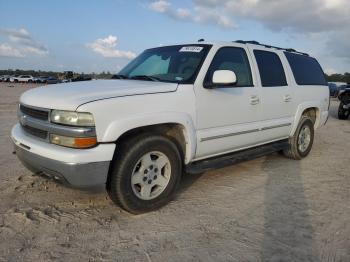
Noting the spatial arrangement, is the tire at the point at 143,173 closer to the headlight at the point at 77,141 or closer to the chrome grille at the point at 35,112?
the headlight at the point at 77,141

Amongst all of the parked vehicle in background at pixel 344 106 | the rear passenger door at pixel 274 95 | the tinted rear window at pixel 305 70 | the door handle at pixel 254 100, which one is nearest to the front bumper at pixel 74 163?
the door handle at pixel 254 100

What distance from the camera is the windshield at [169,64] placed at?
14.1ft

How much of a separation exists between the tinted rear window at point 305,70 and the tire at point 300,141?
0.69 m

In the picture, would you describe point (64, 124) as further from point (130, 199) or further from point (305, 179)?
point (305, 179)

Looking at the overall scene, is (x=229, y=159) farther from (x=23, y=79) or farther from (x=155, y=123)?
(x=23, y=79)

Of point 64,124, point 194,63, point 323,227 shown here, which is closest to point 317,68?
point 194,63

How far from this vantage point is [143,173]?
376 centimetres

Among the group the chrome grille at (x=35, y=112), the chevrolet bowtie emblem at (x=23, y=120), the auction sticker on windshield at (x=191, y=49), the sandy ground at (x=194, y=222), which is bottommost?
the sandy ground at (x=194, y=222)

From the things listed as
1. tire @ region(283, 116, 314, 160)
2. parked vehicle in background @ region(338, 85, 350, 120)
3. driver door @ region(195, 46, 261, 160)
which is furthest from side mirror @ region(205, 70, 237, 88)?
parked vehicle in background @ region(338, 85, 350, 120)

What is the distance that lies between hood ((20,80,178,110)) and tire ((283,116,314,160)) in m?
3.13

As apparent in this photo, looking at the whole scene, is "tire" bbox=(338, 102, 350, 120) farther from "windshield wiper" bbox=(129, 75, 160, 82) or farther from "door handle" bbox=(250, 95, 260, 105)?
"windshield wiper" bbox=(129, 75, 160, 82)

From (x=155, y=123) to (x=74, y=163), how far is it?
0.92m

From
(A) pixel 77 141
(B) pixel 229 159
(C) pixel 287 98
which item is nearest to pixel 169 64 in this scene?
(B) pixel 229 159

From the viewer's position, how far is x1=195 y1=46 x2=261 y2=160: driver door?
13.8 ft
